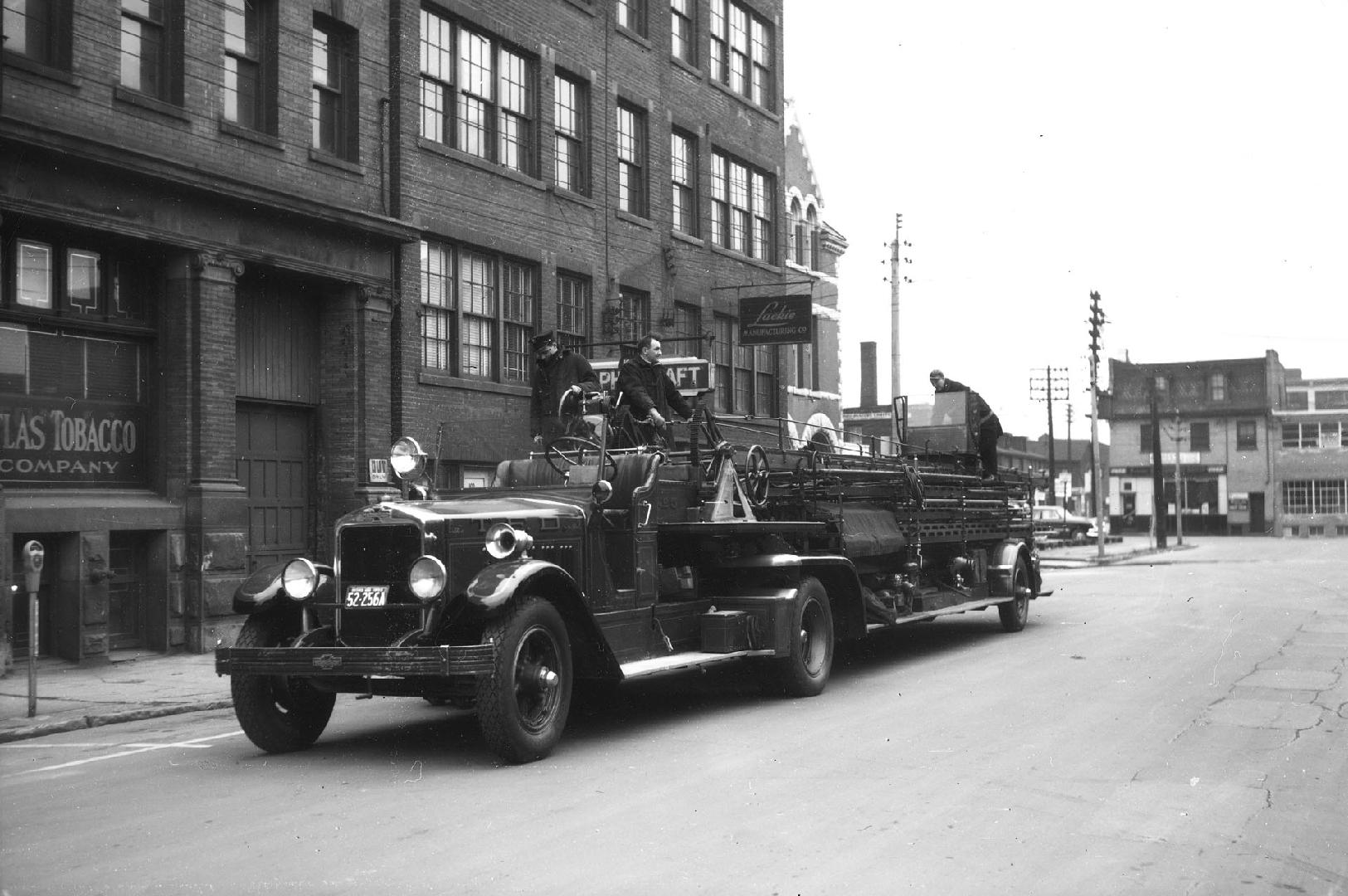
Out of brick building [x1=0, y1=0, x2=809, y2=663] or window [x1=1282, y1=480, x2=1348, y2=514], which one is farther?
window [x1=1282, y1=480, x2=1348, y2=514]

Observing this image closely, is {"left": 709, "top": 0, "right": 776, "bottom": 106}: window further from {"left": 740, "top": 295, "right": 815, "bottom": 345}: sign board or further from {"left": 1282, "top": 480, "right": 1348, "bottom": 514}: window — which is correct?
{"left": 1282, "top": 480, "right": 1348, "bottom": 514}: window

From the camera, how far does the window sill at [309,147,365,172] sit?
1728cm

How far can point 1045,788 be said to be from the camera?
7.20 metres

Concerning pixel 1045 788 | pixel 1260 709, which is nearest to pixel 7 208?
pixel 1045 788

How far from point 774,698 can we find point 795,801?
165 inches

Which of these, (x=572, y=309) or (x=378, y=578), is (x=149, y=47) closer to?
(x=572, y=309)

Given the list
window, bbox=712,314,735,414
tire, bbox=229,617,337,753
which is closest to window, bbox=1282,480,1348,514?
window, bbox=712,314,735,414

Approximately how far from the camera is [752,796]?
7.12 m

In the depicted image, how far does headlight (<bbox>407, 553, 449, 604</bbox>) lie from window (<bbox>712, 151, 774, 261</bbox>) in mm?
20549

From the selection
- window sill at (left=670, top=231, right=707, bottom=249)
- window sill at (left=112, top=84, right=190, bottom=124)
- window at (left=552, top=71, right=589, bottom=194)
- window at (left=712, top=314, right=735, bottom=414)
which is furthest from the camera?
window at (left=712, top=314, right=735, bottom=414)

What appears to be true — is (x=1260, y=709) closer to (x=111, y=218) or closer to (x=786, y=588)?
(x=786, y=588)

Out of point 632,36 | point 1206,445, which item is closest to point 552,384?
point 632,36

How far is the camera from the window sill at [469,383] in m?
19.2

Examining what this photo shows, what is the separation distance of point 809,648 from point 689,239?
1619 cm
